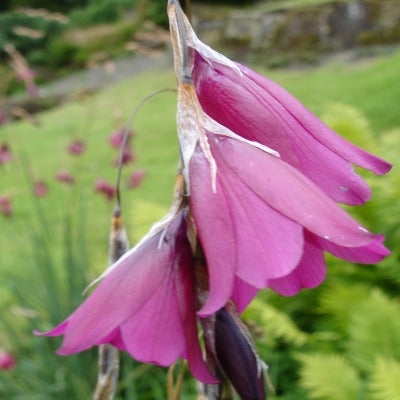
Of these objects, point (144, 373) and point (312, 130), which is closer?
point (312, 130)

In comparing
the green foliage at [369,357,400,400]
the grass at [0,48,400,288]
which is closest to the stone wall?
the grass at [0,48,400,288]

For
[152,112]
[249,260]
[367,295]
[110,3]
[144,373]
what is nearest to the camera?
[249,260]

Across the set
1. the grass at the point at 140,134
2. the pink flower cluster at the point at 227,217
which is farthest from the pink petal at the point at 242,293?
the grass at the point at 140,134

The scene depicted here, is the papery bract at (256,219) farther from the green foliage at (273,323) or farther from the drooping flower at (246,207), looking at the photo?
the green foliage at (273,323)

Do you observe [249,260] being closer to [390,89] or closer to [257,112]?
[257,112]

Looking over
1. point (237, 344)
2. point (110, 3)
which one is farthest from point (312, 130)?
point (110, 3)

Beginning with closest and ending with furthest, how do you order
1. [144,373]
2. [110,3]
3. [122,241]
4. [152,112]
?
[122,241]
[144,373]
[152,112]
[110,3]

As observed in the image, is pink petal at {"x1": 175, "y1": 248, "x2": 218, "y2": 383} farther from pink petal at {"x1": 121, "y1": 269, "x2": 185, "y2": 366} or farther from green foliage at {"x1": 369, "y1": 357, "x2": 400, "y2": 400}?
green foliage at {"x1": 369, "y1": 357, "x2": 400, "y2": 400}
